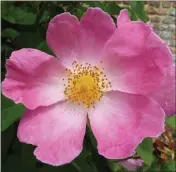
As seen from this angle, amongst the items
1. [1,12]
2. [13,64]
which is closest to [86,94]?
[13,64]

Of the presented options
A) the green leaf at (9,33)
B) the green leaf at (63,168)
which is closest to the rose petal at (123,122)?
the green leaf at (63,168)

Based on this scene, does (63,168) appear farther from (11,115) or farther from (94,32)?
(94,32)

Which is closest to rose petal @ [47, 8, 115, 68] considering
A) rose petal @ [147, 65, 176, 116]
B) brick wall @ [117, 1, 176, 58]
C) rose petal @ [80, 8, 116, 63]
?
rose petal @ [80, 8, 116, 63]

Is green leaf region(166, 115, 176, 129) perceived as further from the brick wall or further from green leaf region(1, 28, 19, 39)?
the brick wall

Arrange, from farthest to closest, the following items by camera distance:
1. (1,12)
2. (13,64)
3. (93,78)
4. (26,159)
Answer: (1,12), (26,159), (93,78), (13,64)

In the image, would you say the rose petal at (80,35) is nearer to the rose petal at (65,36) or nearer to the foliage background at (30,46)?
the rose petal at (65,36)

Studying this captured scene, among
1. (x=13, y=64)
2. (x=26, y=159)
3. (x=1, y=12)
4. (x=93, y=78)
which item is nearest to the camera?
(x=13, y=64)

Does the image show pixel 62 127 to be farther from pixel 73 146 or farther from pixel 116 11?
pixel 116 11
